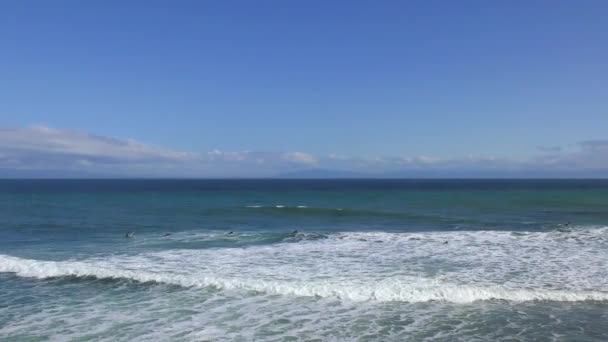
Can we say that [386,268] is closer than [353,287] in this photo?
No

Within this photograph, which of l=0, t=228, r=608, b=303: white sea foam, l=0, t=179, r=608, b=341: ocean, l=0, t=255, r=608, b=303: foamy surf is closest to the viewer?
l=0, t=179, r=608, b=341: ocean

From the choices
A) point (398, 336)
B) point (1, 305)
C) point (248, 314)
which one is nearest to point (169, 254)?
point (1, 305)

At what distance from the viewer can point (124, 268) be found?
16.2 m

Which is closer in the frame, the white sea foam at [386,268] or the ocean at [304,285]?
the ocean at [304,285]

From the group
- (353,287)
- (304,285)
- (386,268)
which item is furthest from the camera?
(386,268)

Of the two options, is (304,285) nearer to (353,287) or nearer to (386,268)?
(353,287)

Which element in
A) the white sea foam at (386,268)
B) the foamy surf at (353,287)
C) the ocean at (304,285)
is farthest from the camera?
the white sea foam at (386,268)

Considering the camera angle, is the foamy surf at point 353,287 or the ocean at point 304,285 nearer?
the ocean at point 304,285

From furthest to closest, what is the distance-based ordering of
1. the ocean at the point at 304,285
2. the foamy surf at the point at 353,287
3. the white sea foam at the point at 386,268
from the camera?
the white sea foam at the point at 386,268 → the foamy surf at the point at 353,287 → the ocean at the point at 304,285

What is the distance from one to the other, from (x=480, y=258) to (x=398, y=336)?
32.0ft

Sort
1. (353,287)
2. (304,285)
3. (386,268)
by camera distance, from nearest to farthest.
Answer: (353,287) → (304,285) → (386,268)

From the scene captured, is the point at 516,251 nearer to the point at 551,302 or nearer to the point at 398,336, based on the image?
the point at 551,302

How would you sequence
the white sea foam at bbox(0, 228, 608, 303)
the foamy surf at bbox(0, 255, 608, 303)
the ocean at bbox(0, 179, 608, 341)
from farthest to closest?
the white sea foam at bbox(0, 228, 608, 303) → the foamy surf at bbox(0, 255, 608, 303) → the ocean at bbox(0, 179, 608, 341)

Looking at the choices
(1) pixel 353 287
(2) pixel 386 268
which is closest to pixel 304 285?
(1) pixel 353 287
